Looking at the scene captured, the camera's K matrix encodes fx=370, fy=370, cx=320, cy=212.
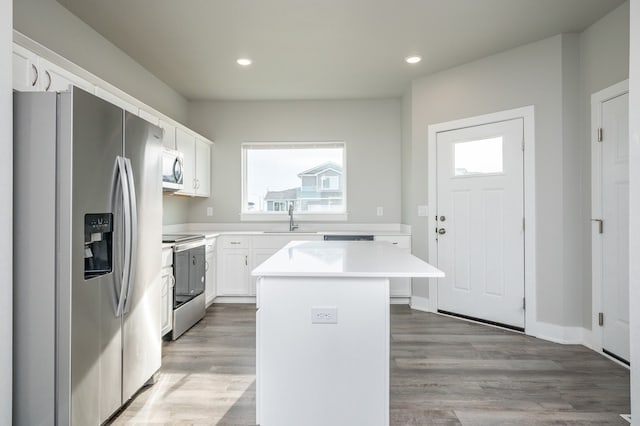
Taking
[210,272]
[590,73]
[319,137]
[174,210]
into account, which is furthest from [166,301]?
[590,73]

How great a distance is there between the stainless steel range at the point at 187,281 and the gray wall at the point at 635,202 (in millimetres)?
3064

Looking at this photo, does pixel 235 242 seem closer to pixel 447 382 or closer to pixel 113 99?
pixel 113 99

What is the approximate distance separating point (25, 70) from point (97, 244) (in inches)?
36.1

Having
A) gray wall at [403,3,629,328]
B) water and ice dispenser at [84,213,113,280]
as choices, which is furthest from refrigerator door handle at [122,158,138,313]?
gray wall at [403,3,629,328]

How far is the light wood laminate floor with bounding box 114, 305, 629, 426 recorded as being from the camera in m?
1.98

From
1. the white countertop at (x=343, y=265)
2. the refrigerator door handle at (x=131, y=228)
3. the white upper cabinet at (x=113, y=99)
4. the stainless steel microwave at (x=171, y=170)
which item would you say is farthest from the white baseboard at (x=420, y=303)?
the white upper cabinet at (x=113, y=99)

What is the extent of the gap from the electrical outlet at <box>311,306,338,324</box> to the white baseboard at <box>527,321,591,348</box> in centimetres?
244

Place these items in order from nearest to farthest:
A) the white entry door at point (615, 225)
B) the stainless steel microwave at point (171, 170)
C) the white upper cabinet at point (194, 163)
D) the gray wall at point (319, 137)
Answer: the white entry door at point (615, 225), the stainless steel microwave at point (171, 170), the white upper cabinet at point (194, 163), the gray wall at point (319, 137)

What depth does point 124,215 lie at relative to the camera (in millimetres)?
1935

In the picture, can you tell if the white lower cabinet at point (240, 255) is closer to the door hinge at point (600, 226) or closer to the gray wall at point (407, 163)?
the gray wall at point (407, 163)

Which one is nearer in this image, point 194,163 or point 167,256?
point 167,256

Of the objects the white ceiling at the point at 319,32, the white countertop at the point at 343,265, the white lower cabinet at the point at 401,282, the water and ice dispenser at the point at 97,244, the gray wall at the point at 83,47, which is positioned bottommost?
→ the white lower cabinet at the point at 401,282

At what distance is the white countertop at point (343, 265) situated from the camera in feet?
5.48

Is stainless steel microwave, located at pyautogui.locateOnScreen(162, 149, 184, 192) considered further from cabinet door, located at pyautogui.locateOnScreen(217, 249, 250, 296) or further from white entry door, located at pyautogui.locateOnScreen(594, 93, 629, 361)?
white entry door, located at pyautogui.locateOnScreen(594, 93, 629, 361)
